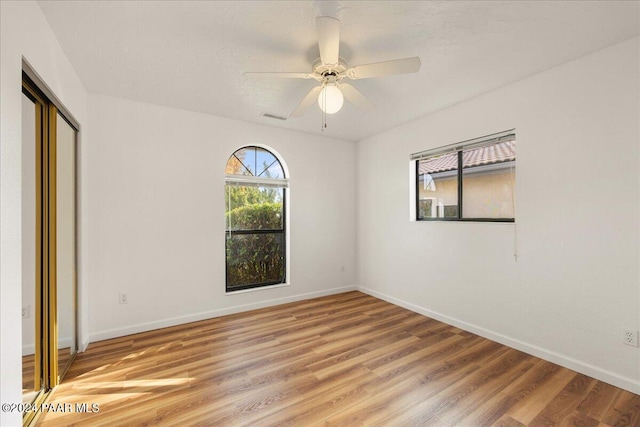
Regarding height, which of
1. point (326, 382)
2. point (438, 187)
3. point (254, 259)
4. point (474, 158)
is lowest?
point (326, 382)

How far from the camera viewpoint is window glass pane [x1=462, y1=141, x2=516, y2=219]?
2.79 meters

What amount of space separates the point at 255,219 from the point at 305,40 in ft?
8.27

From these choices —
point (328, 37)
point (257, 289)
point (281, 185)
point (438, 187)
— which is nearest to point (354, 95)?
point (328, 37)

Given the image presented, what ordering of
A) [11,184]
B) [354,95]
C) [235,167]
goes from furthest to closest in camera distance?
[235,167] < [354,95] < [11,184]

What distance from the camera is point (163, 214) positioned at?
10.5 ft

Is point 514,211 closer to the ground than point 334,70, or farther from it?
closer to the ground

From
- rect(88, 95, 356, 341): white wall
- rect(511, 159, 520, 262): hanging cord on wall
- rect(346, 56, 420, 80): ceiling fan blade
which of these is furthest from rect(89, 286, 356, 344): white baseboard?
rect(346, 56, 420, 80): ceiling fan blade

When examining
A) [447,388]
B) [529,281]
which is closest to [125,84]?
[447,388]

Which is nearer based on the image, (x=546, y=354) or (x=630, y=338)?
(x=630, y=338)

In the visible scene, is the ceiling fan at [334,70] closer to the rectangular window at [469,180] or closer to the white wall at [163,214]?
the rectangular window at [469,180]

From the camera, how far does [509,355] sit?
8.34 feet

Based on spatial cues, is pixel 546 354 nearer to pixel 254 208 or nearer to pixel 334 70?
pixel 334 70

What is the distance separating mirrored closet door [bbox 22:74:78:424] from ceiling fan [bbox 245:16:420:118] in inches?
55.5

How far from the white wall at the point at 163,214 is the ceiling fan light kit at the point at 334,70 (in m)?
1.62
